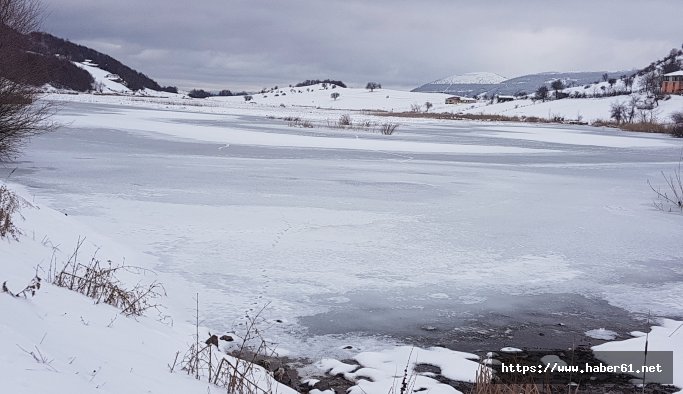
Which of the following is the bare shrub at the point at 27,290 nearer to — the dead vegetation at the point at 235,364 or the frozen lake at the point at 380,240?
the dead vegetation at the point at 235,364

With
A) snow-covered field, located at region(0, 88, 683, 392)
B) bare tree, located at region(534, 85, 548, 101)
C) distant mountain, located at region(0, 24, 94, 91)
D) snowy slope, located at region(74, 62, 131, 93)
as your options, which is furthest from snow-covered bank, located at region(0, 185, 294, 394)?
snowy slope, located at region(74, 62, 131, 93)

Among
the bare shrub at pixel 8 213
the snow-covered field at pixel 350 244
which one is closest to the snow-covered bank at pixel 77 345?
the snow-covered field at pixel 350 244

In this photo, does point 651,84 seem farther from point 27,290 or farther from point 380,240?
point 27,290

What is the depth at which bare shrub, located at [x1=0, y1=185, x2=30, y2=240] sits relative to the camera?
596 centimetres

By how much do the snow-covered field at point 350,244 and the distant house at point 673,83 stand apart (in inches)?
3391

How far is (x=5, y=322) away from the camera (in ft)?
10.8

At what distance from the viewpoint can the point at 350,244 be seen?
8.30 m

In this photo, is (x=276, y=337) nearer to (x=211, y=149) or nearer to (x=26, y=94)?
(x=26, y=94)

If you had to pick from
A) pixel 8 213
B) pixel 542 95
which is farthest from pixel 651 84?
pixel 8 213

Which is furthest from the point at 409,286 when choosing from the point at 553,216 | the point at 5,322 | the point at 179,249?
the point at 553,216

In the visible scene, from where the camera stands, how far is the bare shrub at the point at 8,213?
5.96 meters

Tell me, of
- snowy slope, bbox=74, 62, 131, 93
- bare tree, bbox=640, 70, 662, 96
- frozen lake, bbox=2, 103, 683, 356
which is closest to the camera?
frozen lake, bbox=2, 103, 683, 356

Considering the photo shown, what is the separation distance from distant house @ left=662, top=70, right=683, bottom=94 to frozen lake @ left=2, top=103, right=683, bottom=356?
84959mm

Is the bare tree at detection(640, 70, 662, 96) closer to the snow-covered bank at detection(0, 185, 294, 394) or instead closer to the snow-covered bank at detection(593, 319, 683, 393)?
the snow-covered bank at detection(593, 319, 683, 393)
